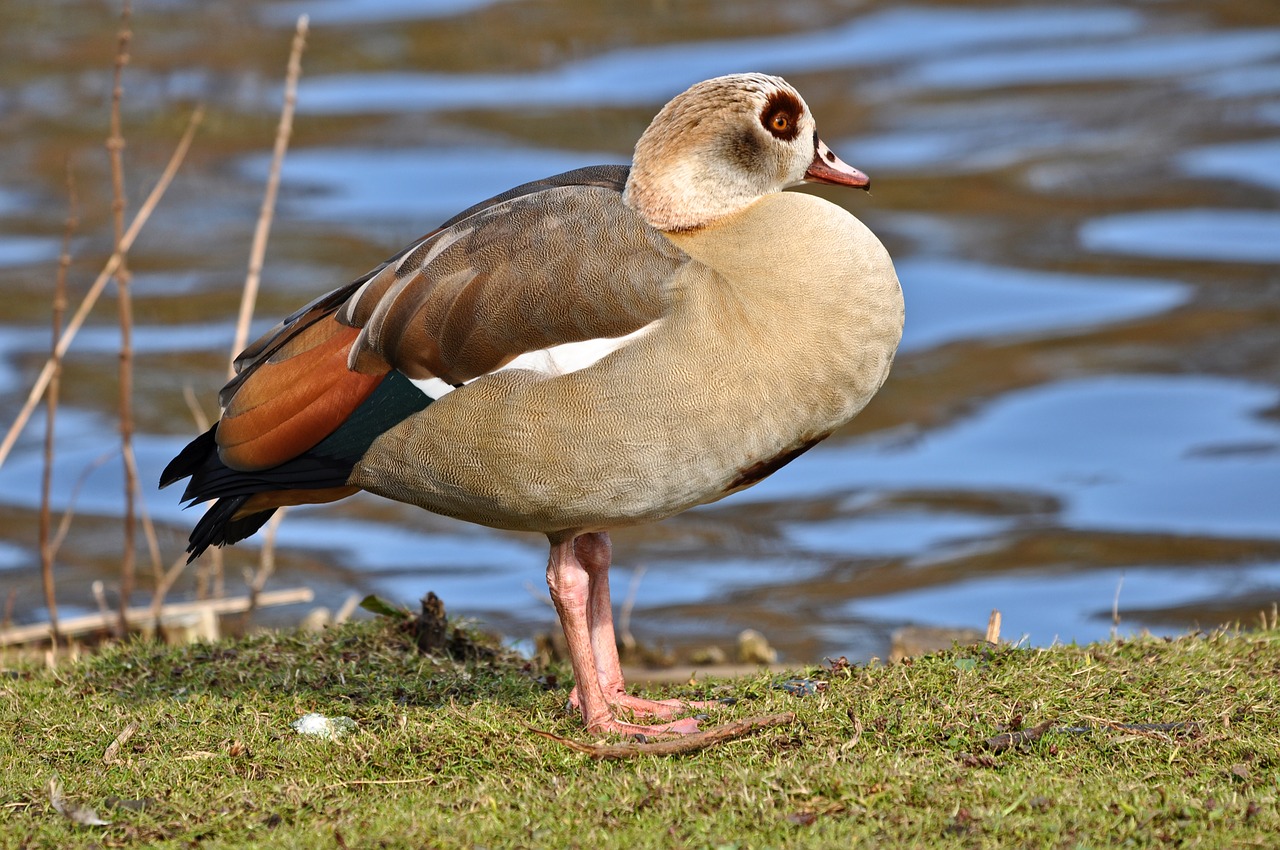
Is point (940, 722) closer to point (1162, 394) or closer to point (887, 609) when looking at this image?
point (887, 609)

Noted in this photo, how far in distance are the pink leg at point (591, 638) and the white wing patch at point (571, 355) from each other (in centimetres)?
60

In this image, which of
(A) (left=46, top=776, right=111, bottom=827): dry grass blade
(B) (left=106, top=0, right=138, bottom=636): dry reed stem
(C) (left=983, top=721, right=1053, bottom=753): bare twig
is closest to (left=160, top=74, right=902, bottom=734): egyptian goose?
(C) (left=983, top=721, right=1053, bottom=753): bare twig

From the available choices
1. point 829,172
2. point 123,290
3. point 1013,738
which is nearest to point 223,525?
point 123,290

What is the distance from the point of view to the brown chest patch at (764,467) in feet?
15.7

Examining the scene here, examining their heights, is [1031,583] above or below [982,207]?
below

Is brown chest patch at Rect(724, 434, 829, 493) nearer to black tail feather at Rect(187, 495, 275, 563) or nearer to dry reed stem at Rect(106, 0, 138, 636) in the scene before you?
black tail feather at Rect(187, 495, 275, 563)

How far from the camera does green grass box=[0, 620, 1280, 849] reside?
4.00m

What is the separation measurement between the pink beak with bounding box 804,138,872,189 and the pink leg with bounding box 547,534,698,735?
134 centimetres

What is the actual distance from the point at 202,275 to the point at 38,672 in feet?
28.4

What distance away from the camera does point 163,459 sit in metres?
11.0

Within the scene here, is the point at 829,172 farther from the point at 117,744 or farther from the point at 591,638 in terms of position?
the point at 117,744

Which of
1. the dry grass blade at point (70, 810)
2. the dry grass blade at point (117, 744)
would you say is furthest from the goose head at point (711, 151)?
the dry grass blade at point (70, 810)

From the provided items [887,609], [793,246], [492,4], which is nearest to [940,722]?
[793,246]

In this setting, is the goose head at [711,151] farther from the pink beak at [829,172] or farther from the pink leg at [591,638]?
the pink leg at [591,638]
